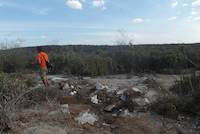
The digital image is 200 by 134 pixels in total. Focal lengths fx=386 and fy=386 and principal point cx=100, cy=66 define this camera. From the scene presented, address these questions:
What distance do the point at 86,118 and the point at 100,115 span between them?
585mm

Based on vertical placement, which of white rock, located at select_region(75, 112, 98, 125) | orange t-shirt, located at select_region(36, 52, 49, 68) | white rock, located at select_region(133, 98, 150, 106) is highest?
orange t-shirt, located at select_region(36, 52, 49, 68)

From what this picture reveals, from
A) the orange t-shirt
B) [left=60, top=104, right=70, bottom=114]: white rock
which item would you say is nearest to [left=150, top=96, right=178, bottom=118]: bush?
[left=60, top=104, right=70, bottom=114]: white rock

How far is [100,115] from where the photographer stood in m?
10.1

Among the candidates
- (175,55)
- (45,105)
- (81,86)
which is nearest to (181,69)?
(175,55)

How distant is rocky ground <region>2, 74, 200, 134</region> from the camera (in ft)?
29.1

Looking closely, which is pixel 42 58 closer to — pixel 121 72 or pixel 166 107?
pixel 166 107

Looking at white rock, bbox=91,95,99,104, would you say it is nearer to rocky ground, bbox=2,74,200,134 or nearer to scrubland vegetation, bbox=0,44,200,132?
rocky ground, bbox=2,74,200,134

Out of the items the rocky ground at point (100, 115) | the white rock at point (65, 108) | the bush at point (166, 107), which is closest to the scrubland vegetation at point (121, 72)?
the bush at point (166, 107)

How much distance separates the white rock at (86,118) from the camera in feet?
31.1

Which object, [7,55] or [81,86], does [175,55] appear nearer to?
[81,86]

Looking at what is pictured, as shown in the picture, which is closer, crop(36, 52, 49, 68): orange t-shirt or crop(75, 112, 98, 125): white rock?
crop(75, 112, 98, 125): white rock

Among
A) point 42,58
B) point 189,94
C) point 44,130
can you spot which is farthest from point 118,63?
point 44,130

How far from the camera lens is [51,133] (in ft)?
27.4

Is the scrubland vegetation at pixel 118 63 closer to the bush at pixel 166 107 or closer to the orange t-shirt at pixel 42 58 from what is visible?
the orange t-shirt at pixel 42 58
